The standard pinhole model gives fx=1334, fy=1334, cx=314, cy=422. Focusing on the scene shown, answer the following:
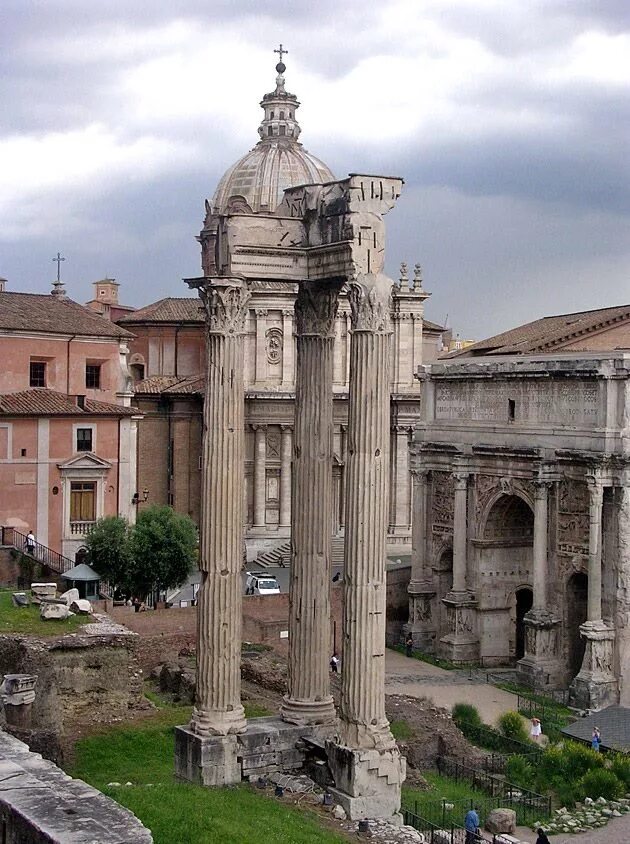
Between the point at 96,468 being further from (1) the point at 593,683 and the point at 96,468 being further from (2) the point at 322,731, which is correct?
(2) the point at 322,731

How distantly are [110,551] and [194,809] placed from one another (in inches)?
857

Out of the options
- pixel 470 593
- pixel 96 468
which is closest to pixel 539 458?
pixel 470 593

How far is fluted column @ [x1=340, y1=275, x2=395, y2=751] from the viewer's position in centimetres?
1697

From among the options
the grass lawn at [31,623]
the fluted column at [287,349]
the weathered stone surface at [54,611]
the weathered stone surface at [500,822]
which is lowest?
the weathered stone surface at [500,822]

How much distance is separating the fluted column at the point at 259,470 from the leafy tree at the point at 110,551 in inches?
513

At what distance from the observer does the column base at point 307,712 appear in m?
18.3

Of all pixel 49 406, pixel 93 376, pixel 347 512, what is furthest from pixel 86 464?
pixel 347 512

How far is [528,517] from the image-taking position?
39.7m

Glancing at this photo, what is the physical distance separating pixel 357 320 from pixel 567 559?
20793 mm

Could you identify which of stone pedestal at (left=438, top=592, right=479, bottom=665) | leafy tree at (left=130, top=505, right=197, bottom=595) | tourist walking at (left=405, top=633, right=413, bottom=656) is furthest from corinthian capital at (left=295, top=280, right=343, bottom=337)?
tourist walking at (left=405, top=633, right=413, bottom=656)

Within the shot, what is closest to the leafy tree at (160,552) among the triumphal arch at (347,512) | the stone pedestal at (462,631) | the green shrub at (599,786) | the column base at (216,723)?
the stone pedestal at (462,631)

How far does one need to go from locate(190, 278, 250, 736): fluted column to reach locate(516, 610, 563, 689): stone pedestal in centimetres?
2003

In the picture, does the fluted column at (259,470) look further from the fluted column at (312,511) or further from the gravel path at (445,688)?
the fluted column at (312,511)

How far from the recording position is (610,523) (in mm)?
34750
